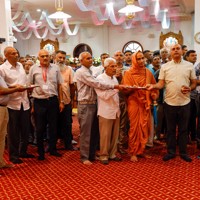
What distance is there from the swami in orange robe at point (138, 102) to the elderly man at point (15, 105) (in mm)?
1451

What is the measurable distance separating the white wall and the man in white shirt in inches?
469

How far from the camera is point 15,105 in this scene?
4.24 m

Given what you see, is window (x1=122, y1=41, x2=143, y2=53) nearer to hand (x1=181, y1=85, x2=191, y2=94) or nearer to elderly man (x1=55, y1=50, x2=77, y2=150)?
elderly man (x1=55, y1=50, x2=77, y2=150)

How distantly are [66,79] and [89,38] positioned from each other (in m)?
12.4

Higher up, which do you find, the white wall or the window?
the white wall

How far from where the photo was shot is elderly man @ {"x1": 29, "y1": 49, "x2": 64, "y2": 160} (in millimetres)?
4418

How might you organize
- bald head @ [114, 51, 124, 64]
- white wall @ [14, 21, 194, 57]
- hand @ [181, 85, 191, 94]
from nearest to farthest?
1. hand @ [181, 85, 191, 94]
2. bald head @ [114, 51, 124, 64]
3. white wall @ [14, 21, 194, 57]

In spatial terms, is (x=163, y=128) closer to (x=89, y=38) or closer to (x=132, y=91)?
(x=132, y=91)

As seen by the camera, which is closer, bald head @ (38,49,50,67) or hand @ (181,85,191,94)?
hand @ (181,85,191,94)

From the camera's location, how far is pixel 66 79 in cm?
517

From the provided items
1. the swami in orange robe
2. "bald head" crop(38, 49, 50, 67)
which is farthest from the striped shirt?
"bald head" crop(38, 49, 50, 67)

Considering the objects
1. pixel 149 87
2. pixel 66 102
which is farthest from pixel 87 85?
pixel 66 102

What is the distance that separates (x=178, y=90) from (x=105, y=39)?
42.8 ft

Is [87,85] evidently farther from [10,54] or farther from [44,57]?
[10,54]
